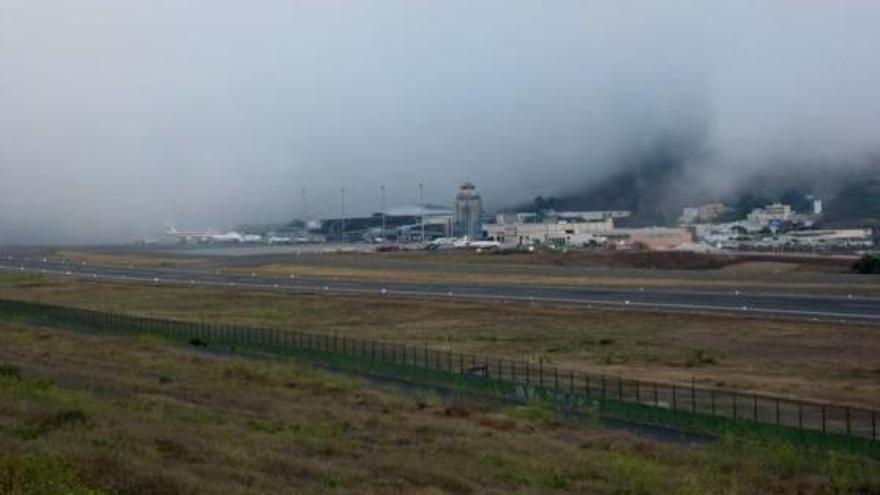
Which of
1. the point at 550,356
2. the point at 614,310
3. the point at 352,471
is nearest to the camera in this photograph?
the point at 352,471

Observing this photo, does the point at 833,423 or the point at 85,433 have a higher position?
the point at 85,433

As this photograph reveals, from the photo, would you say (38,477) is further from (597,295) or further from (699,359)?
(597,295)

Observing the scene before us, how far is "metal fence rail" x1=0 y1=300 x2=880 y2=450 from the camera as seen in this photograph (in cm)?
3506

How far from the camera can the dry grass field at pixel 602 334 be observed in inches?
1944

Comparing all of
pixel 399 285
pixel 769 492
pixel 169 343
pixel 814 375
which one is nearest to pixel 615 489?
pixel 769 492

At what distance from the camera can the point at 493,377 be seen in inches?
1806

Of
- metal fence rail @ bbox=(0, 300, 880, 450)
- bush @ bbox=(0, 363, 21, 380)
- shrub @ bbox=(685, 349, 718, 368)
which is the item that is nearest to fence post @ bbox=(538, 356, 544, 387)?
metal fence rail @ bbox=(0, 300, 880, 450)

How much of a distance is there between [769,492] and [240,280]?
323ft

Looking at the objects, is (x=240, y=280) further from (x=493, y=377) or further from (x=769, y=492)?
(x=769, y=492)

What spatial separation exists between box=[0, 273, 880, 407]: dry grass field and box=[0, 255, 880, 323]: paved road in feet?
13.7

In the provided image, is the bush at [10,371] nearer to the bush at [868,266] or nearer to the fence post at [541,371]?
the fence post at [541,371]

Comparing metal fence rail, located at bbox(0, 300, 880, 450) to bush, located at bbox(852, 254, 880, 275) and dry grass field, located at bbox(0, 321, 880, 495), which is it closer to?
dry grass field, located at bbox(0, 321, 880, 495)

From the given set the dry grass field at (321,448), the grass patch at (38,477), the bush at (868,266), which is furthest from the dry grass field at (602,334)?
the bush at (868,266)

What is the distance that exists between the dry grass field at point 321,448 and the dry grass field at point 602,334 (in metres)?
14.5
